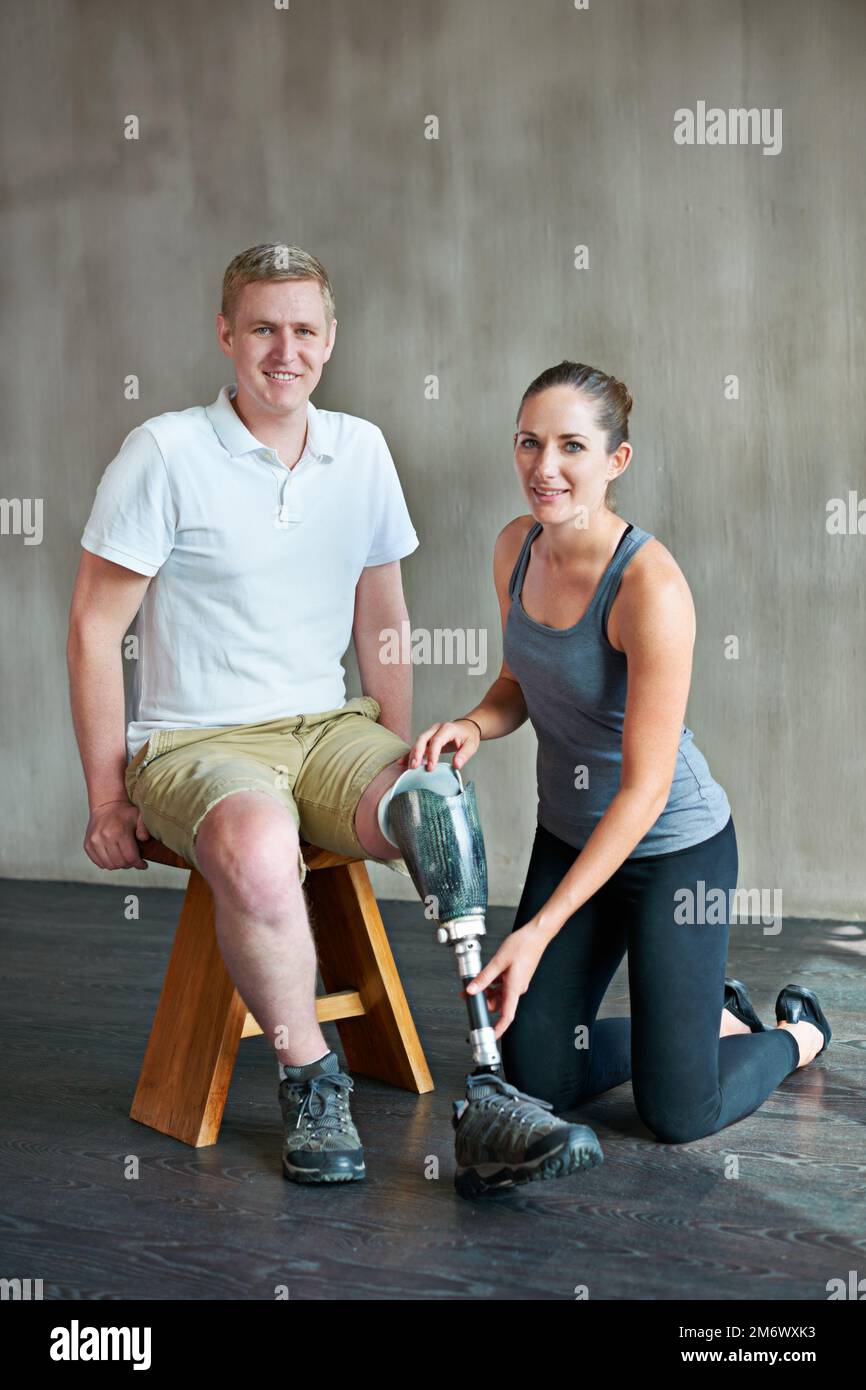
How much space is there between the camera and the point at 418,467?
3.44m

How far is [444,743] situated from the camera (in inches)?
76.0

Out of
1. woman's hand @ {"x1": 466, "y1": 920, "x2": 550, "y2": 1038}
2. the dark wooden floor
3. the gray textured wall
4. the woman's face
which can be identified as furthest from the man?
the gray textured wall

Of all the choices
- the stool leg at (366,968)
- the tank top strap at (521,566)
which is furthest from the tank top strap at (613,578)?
the stool leg at (366,968)

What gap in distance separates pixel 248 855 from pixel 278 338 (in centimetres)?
79

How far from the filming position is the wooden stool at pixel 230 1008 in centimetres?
196

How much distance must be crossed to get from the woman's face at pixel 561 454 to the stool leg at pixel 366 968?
64 cm

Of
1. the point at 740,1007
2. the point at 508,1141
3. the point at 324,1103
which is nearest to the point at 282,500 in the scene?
the point at 324,1103

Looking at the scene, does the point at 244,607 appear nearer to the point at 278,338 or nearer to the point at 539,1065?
the point at 278,338

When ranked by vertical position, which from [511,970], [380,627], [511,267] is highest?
[511,267]

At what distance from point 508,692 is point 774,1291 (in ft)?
3.13

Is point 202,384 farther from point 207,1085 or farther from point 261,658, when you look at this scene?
point 207,1085

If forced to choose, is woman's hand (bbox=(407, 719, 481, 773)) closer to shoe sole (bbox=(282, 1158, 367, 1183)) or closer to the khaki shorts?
the khaki shorts

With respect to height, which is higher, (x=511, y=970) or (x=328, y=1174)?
(x=511, y=970)
